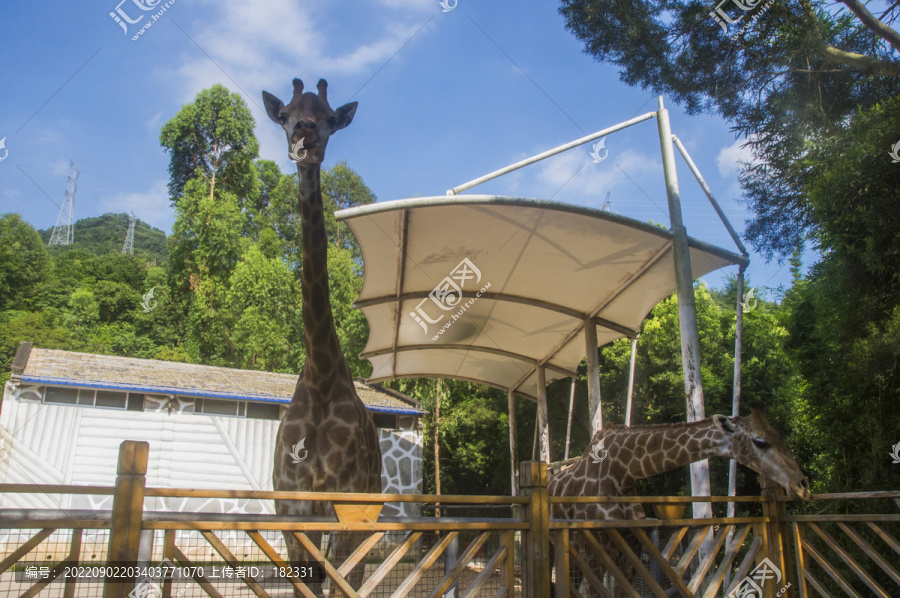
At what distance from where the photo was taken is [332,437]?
473 centimetres

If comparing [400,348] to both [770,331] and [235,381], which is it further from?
[770,331]

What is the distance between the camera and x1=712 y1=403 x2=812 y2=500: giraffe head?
163 inches

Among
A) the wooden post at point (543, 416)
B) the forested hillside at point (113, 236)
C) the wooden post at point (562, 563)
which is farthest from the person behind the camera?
the forested hillside at point (113, 236)

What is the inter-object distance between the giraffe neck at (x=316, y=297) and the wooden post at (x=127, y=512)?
236cm

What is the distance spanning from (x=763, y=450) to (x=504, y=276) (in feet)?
14.5

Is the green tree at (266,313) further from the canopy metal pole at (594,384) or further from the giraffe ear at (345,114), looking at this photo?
the giraffe ear at (345,114)

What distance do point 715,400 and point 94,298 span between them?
1045 inches

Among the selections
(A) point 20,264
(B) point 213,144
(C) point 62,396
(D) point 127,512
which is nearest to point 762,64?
(D) point 127,512

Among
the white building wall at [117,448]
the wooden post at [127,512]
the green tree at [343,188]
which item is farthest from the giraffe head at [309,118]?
the green tree at [343,188]

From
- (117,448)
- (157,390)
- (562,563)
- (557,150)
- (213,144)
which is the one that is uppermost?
(213,144)

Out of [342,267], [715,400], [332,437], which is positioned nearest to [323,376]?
[332,437]

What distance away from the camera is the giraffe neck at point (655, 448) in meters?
4.80

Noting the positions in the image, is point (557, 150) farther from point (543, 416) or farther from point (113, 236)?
point (113, 236)

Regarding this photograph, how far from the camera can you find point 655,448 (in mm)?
5137
